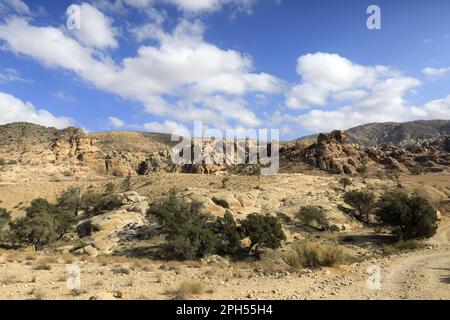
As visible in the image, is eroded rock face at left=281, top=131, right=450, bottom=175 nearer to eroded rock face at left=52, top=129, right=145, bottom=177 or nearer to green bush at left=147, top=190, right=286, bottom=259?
eroded rock face at left=52, top=129, right=145, bottom=177

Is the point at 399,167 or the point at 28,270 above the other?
the point at 399,167

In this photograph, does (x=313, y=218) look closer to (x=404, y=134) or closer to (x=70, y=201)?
(x=70, y=201)

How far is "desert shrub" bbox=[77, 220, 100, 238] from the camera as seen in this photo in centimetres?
2918

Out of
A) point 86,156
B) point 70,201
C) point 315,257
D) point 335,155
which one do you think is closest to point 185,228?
point 315,257

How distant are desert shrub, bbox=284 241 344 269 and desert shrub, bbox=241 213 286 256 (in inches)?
349

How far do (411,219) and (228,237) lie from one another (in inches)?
517

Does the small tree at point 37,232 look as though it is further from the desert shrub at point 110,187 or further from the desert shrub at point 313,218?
the desert shrub at point 110,187

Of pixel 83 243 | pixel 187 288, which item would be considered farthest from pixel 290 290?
pixel 83 243

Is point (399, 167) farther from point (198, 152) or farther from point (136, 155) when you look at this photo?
point (136, 155)

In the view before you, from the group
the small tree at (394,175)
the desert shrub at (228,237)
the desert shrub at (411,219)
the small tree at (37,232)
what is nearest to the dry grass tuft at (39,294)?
the desert shrub at (228,237)

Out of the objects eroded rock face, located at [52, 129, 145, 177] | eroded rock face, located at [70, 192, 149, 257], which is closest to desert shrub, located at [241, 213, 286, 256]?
eroded rock face, located at [70, 192, 149, 257]

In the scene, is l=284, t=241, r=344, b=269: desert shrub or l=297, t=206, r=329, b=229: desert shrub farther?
l=297, t=206, r=329, b=229: desert shrub
